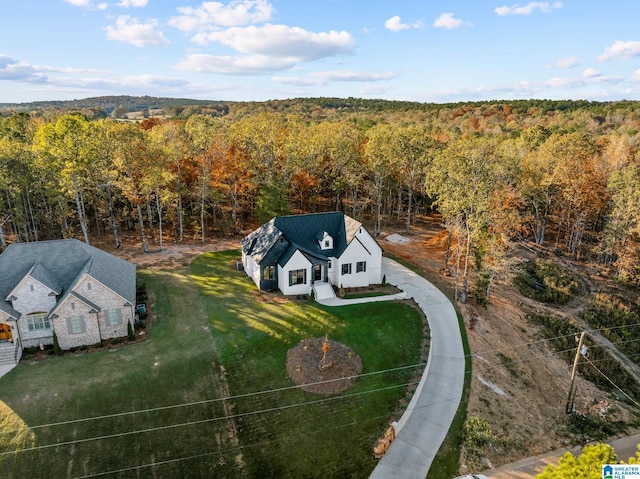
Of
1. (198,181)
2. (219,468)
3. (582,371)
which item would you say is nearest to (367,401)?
(219,468)

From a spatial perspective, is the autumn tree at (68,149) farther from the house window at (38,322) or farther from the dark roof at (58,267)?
the house window at (38,322)

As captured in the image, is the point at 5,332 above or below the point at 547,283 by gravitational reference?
above

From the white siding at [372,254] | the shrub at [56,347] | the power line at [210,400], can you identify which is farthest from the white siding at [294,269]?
the shrub at [56,347]

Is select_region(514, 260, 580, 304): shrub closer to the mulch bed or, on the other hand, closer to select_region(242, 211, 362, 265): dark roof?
select_region(242, 211, 362, 265): dark roof

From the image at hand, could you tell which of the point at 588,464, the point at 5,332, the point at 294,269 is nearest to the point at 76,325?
the point at 5,332

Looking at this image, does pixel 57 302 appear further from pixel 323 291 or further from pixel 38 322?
pixel 323 291

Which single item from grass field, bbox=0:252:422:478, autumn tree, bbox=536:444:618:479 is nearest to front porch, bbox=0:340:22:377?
grass field, bbox=0:252:422:478
